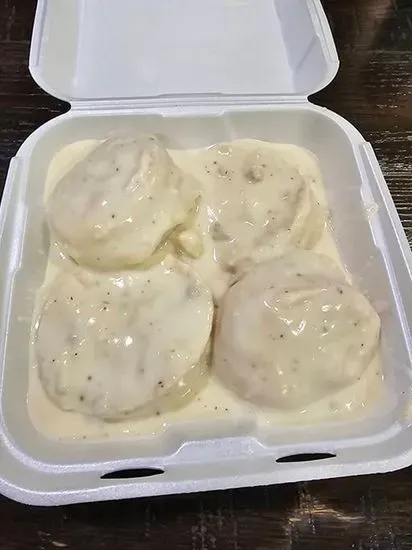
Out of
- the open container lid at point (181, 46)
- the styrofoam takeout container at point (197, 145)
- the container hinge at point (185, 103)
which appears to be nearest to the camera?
the styrofoam takeout container at point (197, 145)

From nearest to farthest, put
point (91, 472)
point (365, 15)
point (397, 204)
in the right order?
point (91, 472), point (397, 204), point (365, 15)

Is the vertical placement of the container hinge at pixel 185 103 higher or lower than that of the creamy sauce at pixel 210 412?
higher

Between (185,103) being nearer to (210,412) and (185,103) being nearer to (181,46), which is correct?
(181,46)

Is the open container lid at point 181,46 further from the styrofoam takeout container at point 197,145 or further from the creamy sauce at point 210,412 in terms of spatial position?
the creamy sauce at point 210,412

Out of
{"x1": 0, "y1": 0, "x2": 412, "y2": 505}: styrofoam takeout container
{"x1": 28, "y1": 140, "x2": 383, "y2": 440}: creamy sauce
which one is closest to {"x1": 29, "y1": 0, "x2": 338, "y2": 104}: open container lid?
{"x1": 0, "y1": 0, "x2": 412, "y2": 505}: styrofoam takeout container

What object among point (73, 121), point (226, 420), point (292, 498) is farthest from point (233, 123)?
point (292, 498)

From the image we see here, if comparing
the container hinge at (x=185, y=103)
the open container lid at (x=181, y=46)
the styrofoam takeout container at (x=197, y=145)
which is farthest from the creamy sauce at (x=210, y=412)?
the open container lid at (x=181, y=46)

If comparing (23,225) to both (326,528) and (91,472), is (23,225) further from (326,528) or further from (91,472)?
(326,528)
